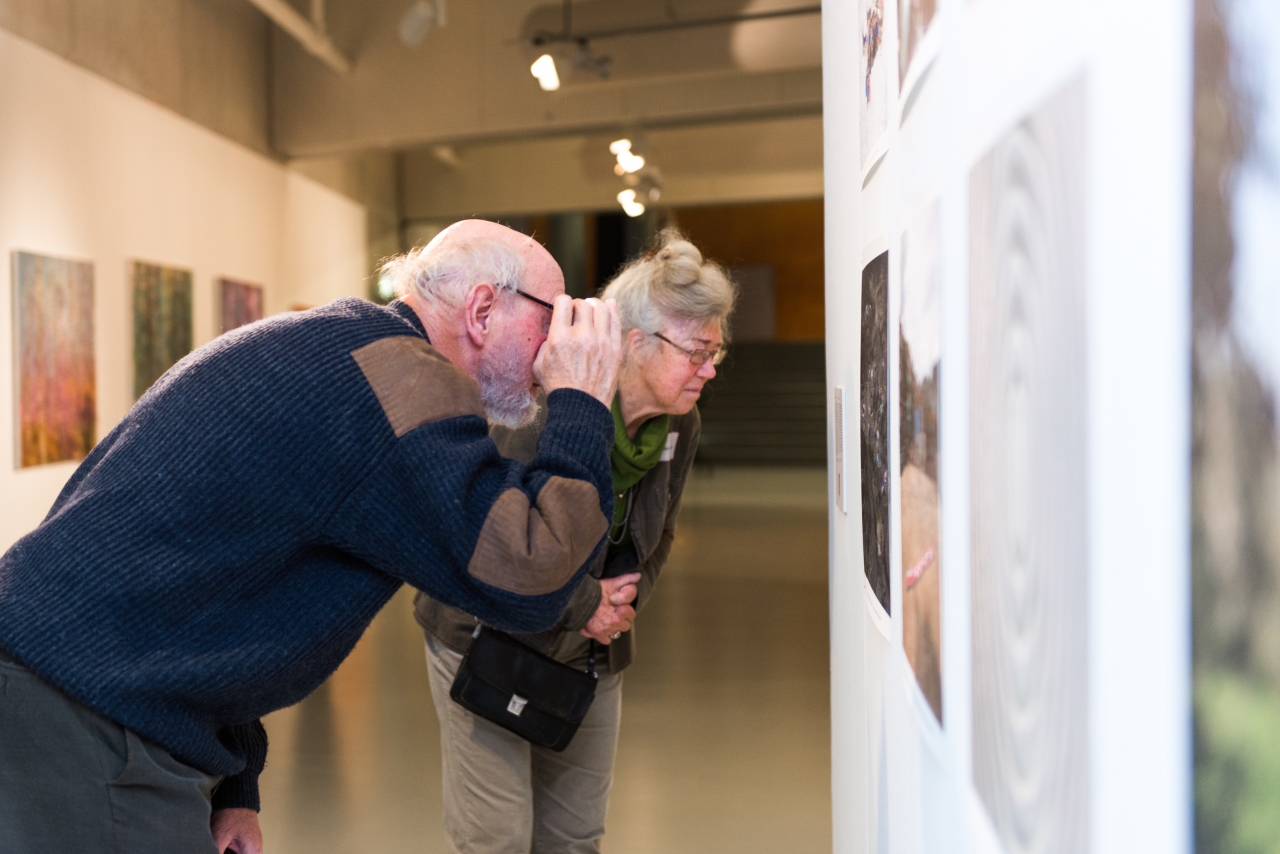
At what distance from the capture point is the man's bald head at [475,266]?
1.60 meters

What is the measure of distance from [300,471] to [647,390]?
1.17 meters

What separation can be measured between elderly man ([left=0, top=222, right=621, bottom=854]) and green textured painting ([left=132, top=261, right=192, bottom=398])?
792 cm

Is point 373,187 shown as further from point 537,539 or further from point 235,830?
point 537,539

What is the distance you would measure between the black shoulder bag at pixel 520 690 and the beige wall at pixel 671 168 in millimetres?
12374

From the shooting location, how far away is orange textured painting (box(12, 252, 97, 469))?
23.1 feet

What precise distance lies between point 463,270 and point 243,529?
0.51 metres

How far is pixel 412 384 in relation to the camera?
1.35 meters

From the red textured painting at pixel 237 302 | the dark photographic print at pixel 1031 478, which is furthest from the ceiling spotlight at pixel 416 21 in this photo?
the dark photographic print at pixel 1031 478

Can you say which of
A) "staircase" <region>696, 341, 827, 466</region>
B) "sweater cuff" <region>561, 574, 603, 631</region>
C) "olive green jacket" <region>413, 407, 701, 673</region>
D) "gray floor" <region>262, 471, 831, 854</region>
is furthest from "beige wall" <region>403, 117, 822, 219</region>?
"sweater cuff" <region>561, 574, 603, 631</region>

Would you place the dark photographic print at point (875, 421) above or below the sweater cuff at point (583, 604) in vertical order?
above

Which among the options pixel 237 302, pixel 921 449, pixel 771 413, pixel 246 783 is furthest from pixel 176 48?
pixel 771 413

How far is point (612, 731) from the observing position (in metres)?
2.58

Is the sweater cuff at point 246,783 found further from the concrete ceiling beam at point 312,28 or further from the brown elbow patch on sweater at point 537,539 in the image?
the concrete ceiling beam at point 312,28

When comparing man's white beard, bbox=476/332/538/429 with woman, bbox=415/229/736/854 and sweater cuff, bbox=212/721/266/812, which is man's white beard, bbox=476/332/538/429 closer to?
woman, bbox=415/229/736/854
